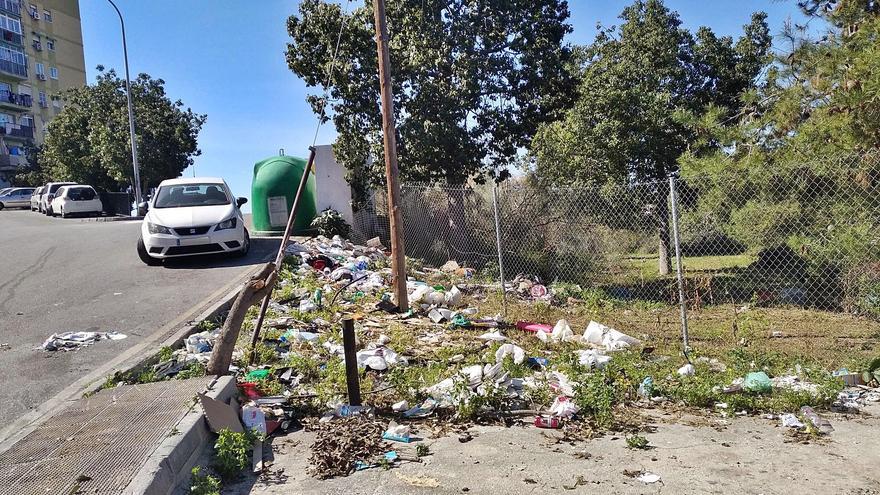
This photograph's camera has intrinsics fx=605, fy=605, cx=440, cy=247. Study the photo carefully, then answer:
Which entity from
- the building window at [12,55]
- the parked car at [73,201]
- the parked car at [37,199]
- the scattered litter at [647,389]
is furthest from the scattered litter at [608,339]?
the building window at [12,55]

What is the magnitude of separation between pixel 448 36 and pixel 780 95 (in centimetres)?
780

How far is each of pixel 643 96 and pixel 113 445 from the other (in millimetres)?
14769

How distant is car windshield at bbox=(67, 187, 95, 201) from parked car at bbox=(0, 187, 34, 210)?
1103cm

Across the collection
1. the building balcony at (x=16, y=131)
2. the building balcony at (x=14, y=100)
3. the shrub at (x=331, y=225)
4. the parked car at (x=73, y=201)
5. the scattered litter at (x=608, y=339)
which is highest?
the building balcony at (x=14, y=100)

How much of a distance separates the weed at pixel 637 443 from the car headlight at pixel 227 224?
8756 millimetres

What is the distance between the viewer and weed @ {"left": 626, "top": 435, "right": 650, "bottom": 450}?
424 centimetres

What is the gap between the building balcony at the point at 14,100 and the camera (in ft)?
169

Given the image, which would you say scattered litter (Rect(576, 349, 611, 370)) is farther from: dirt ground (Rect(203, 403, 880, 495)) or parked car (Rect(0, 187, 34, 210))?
parked car (Rect(0, 187, 34, 210))

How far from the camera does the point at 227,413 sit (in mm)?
4410

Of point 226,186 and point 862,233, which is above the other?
point 226,186

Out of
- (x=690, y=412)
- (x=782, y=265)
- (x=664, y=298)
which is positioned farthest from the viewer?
(x=664, y=298)

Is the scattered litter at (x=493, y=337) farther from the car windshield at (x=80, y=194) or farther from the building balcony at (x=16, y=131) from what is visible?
the building balcony at (x=16, y=131)

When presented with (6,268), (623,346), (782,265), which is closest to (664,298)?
(782,265)

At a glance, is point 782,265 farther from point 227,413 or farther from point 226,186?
point 226,186
